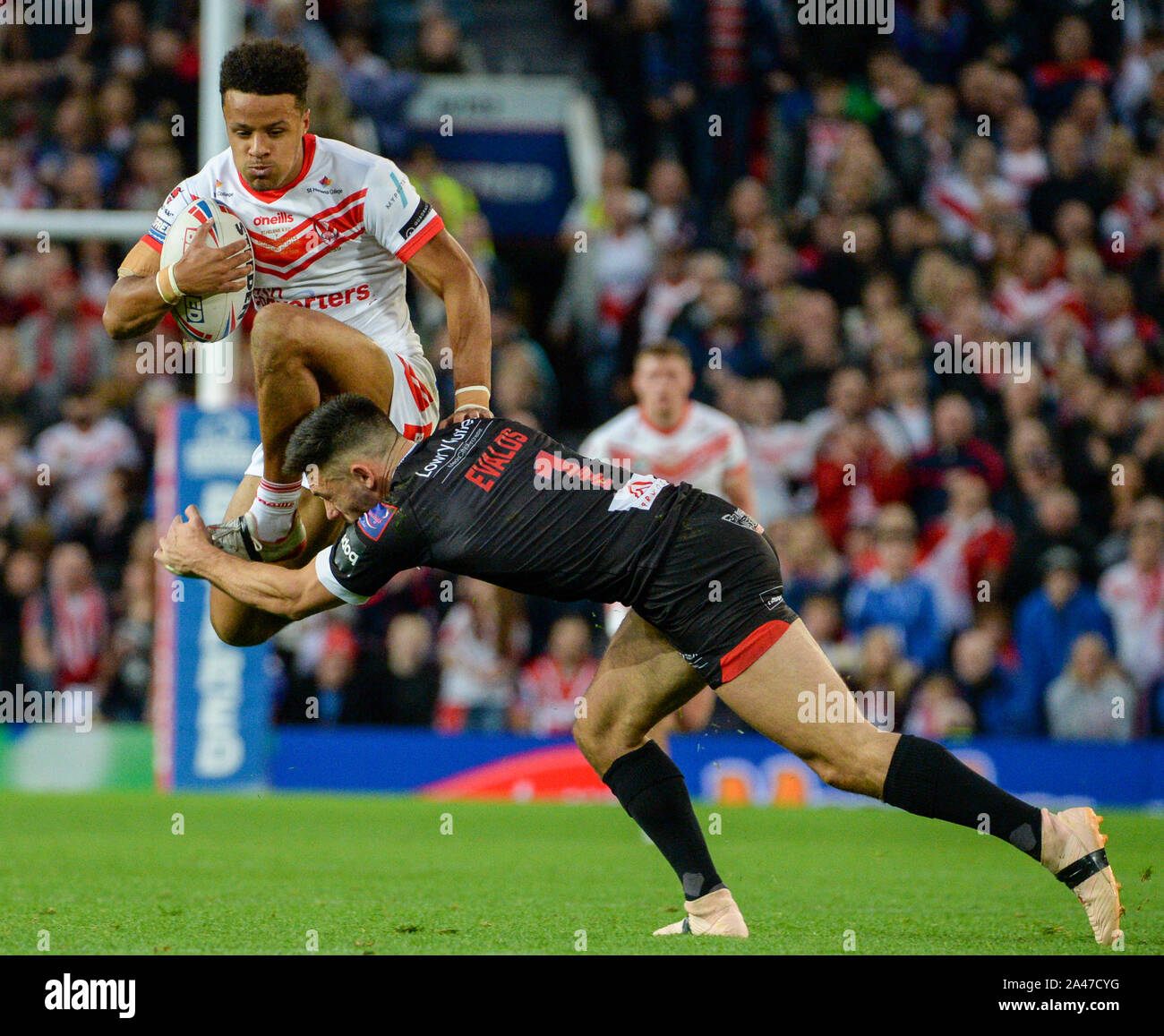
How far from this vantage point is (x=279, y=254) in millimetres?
6488

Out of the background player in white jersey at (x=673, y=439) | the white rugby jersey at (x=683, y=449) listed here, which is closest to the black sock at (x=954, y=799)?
the background player in white jersey at (x=673, y=439)

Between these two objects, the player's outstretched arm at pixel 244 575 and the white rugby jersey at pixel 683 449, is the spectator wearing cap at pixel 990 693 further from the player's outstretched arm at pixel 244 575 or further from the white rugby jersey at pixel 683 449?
the player's outstretched arm at pixel 244 575

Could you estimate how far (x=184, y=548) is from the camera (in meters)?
6.05

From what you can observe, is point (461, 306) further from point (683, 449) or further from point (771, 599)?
point (683, 449)

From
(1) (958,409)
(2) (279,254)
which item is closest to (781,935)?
(2) (279,254)

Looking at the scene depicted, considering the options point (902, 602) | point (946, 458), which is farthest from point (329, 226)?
point (946, 458)

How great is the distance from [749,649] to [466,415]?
4.57 feet

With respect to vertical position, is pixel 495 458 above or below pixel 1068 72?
below

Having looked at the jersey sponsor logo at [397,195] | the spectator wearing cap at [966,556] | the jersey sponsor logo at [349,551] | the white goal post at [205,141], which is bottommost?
the spectator wearing cap at [966,556]

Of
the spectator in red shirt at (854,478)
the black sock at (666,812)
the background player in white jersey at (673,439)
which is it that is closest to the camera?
the black sock at (666,812)

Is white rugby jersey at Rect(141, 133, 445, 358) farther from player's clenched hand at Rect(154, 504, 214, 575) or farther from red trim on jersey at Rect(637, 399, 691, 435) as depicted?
red trim on jersey at Rect(637, 399, 691, 435)

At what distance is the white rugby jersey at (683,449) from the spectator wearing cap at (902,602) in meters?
2.43

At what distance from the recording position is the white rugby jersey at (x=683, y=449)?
9.81 m

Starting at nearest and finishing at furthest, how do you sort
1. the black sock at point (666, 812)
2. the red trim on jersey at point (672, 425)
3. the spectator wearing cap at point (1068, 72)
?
the black sock at point (666, 812) → the red trim on jersey at point (672, 425) → the spectator wearing cap at point (1068, 72)
